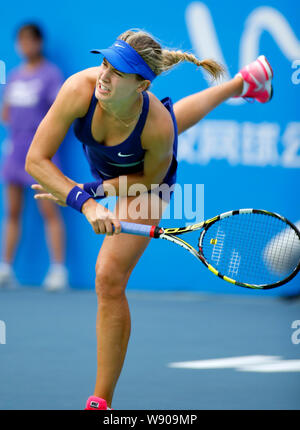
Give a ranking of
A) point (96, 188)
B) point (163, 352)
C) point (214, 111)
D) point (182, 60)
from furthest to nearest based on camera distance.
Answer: point (214, 111) → point (163, 352) → point (96, 188) → point (182, 60)

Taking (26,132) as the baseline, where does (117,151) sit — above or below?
below

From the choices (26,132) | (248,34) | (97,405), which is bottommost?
(97,405)

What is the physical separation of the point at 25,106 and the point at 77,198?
3311mm

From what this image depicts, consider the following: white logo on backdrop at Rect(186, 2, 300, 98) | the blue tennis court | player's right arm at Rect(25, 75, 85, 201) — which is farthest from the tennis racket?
white logo on backdrop at Rect(186, 2, 300, 98)

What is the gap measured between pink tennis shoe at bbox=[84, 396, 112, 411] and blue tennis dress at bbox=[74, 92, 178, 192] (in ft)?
2.87

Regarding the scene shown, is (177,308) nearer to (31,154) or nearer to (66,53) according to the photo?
(66,53)

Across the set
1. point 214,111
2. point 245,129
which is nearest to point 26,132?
point 214,111

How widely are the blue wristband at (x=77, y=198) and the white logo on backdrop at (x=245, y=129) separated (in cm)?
304

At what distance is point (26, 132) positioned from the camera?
618 cm

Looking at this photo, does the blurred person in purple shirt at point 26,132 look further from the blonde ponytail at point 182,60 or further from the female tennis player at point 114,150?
the female tennis player at point 114,150

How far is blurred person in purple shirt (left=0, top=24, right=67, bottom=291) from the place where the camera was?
6.16 metres

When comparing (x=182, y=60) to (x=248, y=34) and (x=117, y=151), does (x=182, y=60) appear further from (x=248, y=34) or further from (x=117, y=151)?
(x=248, y=34)

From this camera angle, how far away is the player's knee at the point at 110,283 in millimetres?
3105
